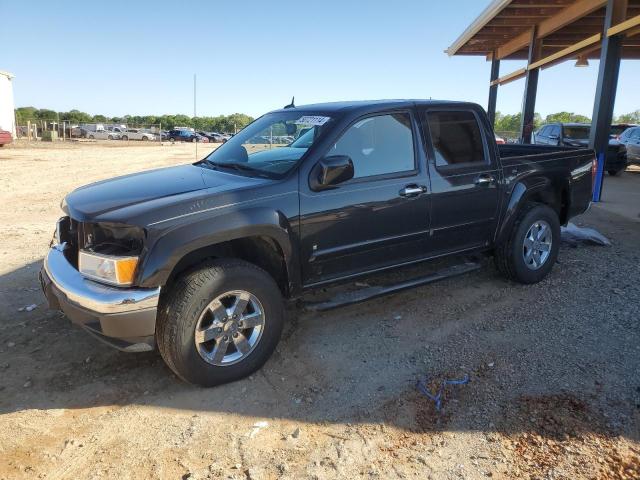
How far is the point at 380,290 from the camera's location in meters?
4.10

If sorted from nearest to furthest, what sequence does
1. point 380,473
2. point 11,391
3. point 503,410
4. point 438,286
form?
point 380,473
point 503,410
point 11,391
point 438,286

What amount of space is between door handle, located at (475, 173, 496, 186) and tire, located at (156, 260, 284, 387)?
224 centimetres

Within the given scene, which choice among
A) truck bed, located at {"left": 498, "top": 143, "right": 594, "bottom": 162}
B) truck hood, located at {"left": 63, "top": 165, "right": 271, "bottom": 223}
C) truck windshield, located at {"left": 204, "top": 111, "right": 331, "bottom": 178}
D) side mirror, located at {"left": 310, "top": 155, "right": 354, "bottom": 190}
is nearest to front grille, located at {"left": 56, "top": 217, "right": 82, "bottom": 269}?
truck hood, located at {"left": 63, "top": 165, "right": 271, "bottom": 223}

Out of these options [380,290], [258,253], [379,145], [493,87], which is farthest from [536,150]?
[493,87]

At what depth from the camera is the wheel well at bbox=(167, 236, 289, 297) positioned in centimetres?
345

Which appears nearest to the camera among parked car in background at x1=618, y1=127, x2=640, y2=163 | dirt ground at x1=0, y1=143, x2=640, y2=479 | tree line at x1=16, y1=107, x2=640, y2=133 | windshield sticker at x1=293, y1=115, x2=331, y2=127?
dirt ground at x1=0, y1=143, x2=640, y2=479

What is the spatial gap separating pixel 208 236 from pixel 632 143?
1719 cm

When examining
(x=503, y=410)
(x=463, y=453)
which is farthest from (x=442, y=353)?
(x=463, y=453)

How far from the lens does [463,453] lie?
106 inches

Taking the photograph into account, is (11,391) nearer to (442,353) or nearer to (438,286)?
(442,353)

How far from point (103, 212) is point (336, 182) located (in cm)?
157

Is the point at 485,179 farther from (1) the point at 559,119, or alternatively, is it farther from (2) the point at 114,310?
(1) the point at 559,119

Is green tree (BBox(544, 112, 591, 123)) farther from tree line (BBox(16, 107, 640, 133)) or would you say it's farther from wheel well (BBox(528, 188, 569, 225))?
wheel well (BBox(528, 188, 569, 225))

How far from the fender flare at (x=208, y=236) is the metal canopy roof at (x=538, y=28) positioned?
28.6 feet
